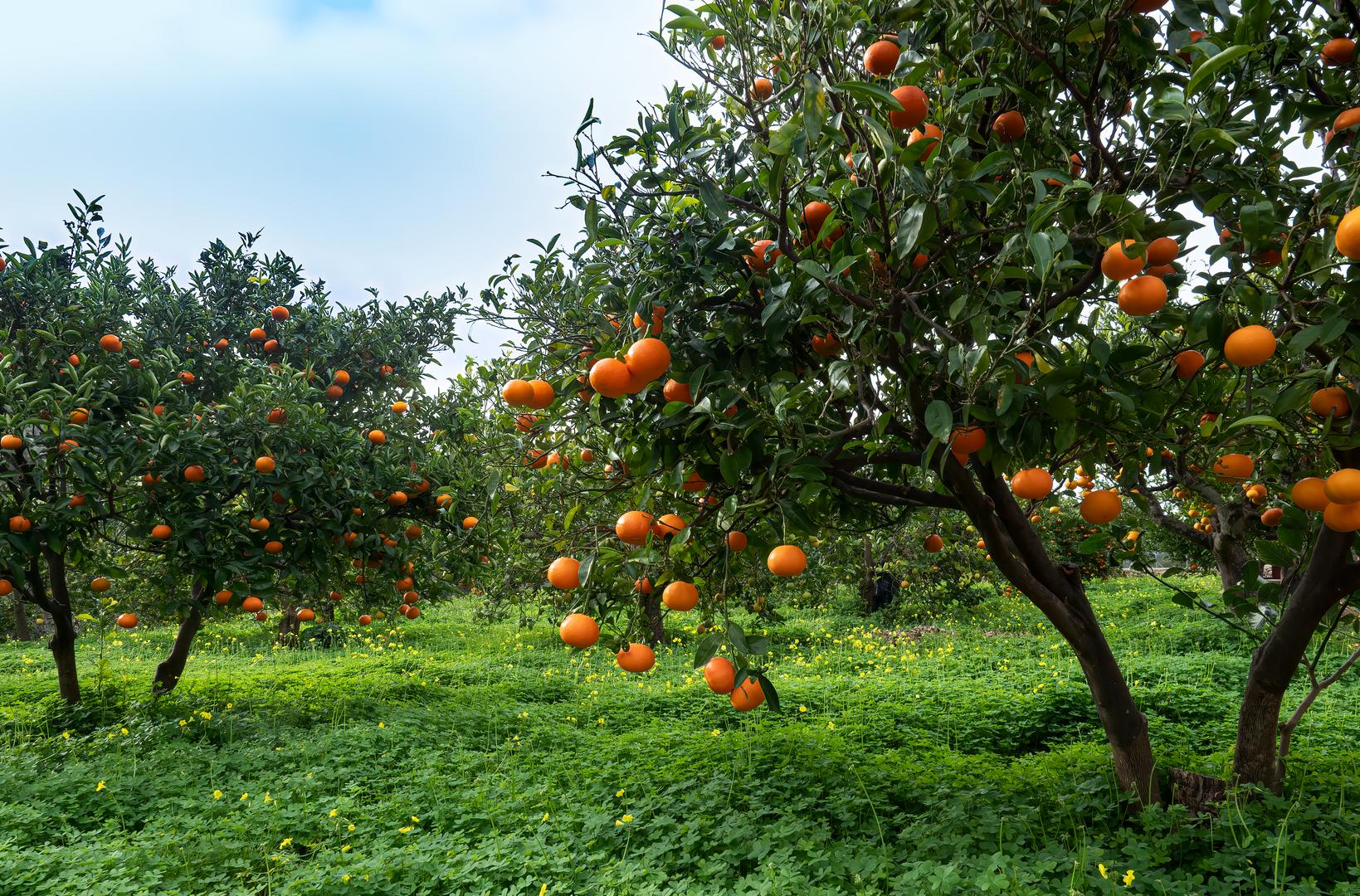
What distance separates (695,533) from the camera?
2576 millimetres

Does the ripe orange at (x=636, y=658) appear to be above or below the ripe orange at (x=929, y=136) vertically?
below

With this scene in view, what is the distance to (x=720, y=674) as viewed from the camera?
1979 mm

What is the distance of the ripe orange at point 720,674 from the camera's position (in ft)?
6.39

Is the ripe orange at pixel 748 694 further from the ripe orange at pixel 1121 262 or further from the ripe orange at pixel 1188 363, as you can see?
the ripe orange at pixel 1188 363

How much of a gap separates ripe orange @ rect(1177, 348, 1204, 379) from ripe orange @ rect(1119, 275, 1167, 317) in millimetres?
461

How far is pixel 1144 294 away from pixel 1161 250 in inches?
8.0

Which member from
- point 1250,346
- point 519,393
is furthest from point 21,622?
point 1250,346

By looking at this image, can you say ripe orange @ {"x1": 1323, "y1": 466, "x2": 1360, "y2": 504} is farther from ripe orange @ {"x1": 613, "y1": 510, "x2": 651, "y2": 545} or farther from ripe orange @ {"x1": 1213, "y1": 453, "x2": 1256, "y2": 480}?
ripe orange @ {"x1": 613, "y1": 510, "x2": 651, "y2": 545}

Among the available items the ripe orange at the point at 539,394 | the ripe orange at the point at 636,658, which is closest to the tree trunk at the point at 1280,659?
the ripe orange at the point at 636,658

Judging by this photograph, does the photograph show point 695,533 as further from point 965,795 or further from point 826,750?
point 826,750

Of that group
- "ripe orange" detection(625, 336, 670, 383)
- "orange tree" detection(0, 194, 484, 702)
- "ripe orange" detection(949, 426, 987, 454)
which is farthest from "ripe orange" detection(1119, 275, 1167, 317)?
"orange tree" detection(0, 194, 484, 702)

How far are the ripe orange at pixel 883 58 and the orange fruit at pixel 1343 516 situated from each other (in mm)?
1547

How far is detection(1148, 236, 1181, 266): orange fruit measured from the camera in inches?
72.3

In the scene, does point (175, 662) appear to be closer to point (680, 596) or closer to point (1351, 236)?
point (680, 596)
